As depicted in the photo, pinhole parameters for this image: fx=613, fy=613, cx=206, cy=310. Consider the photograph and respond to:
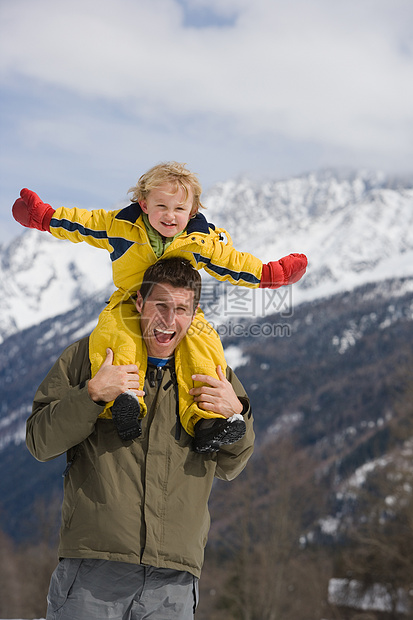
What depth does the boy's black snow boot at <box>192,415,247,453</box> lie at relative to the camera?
10.8ft

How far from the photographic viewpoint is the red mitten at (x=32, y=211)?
4051 millimetres

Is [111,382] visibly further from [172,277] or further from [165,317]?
[172,277]

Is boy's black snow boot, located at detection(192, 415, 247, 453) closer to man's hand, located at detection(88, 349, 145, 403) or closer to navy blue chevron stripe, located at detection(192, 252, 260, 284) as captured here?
man's hand, located at detection(88, 349, 145, 403)

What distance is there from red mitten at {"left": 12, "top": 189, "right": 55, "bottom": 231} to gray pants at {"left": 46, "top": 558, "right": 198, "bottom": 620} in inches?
83.1

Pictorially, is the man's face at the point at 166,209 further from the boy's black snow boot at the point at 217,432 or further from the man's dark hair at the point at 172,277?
the boy's black snow boot at the point at 217,432

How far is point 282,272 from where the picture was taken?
405 centimetres

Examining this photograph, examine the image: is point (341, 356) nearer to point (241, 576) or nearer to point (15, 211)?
point (241, 576)

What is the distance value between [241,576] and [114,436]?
2732 cm

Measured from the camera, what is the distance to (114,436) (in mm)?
3320

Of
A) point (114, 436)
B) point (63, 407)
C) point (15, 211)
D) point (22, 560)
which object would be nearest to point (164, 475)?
point (114, 436)

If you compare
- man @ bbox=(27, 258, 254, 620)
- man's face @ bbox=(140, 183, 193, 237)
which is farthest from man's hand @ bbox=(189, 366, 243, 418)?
man's face @ bbox=(140, 183, 193, 237)

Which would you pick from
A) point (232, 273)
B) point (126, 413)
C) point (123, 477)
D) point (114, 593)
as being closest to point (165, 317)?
point (126, 413)

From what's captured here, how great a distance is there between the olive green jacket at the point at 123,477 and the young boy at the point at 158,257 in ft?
0.34

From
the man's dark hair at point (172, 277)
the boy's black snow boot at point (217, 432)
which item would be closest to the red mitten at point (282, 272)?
the man's dark hair at point (172, 277)
